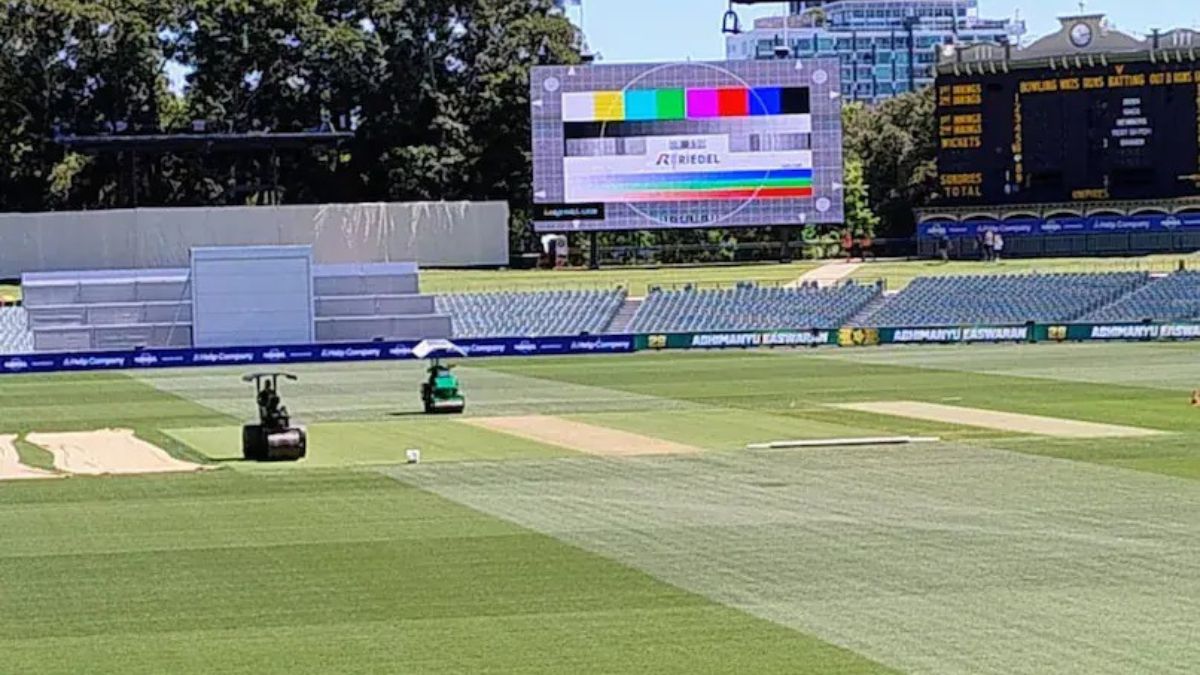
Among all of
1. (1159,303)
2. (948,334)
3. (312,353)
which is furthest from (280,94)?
(1159,303)

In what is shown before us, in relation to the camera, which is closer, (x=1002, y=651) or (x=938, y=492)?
(x=1002, y=651)

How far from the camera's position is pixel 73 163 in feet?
324

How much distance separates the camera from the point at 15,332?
68.6 meters

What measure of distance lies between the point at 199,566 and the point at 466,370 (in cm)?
3816

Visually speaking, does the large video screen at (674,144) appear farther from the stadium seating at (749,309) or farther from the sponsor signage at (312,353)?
the sponsor signage at (312,353)

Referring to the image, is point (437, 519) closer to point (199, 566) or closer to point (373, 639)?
point (199, 566)

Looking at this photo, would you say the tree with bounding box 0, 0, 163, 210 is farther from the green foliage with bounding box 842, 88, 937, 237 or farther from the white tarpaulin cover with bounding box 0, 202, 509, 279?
the green foliage with bounding box 842, 88, 937, 237

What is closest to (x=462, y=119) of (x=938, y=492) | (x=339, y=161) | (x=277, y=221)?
(x=339, y=161)

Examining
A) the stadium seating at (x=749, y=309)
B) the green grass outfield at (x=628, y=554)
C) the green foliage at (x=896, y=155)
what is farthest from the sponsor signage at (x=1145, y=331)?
the green foliage at (x=896, y=155)

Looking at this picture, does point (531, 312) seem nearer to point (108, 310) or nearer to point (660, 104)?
point (660, 104)

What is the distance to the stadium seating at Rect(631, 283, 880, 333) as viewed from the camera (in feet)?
237

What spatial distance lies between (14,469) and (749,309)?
44721mm

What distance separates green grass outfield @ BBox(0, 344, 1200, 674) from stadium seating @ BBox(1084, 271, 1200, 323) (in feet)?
103

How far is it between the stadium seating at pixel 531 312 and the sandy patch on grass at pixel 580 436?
3296 cm
